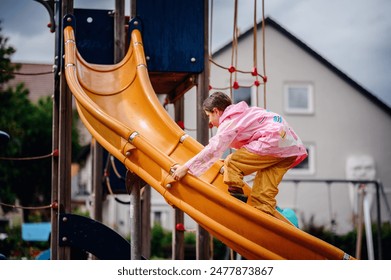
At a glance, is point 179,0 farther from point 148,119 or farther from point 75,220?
point 75,220

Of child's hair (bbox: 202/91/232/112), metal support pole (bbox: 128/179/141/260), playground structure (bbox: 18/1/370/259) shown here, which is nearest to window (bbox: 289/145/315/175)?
playground structure (bbox: 18/1/370/259)

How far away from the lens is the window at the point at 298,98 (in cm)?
1412

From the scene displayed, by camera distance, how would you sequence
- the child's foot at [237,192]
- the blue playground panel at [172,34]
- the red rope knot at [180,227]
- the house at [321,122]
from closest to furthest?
the child's foot at [237,192]
the blue playground panel at [172,34]
the red rope knot at [180,227]
the house at [321,122]

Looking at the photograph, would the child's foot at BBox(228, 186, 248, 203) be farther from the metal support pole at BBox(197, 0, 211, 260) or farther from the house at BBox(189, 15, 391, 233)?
the house at BBox(189, 15, 391, 233)

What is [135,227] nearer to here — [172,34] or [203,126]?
[203,126]

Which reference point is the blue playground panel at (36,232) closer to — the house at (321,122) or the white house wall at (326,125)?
the house at (321,122)

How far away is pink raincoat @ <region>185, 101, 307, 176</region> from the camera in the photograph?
3061 millimetres

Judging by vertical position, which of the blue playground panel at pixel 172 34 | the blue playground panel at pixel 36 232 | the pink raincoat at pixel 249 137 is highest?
the blue playground panel at pixel 172 34

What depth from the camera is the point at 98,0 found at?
14.2 ft

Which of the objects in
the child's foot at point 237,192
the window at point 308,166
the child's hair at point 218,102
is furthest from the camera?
the window at point 308,166

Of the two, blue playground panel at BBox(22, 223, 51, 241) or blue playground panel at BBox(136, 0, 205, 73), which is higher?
blue playground panel at BBox(136, 0, 205, 73)

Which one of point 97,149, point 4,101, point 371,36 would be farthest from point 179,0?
point 4,101

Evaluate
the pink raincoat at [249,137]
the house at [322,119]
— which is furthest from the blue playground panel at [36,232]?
the pink raincoat at [249,137]

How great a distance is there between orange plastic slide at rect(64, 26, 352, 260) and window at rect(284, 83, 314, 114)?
1040 centimetres
